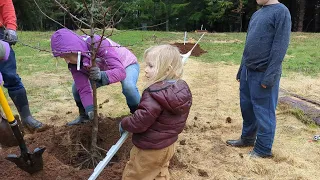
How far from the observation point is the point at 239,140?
3.98 metres

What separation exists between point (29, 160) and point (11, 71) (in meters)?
1.48

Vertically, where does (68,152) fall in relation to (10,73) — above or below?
below

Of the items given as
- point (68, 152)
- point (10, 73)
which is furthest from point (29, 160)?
point (10, 73)

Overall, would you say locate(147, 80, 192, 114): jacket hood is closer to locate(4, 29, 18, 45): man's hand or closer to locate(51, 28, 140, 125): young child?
locate(51, 28, 140, 125): young child

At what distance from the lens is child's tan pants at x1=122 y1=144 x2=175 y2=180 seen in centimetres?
252

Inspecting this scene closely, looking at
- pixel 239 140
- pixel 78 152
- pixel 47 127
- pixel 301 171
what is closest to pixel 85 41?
pixel 78 152

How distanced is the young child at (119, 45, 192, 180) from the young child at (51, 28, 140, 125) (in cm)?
58

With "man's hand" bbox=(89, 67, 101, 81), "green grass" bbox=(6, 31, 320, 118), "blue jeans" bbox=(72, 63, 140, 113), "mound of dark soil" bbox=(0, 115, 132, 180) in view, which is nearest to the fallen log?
"green grass" bbox=(6, 31, 320, 118)

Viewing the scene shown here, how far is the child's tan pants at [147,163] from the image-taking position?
2.52 m

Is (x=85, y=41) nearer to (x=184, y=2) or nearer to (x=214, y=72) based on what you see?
(x=214, y=72)

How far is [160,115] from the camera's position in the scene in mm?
2395

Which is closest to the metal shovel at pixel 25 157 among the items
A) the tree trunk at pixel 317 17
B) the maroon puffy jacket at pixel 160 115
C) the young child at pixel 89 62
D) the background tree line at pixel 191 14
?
the young child at pixel 89 62

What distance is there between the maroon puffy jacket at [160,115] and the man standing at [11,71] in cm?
200

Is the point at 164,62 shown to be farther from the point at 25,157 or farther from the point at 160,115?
the point at 25,157
